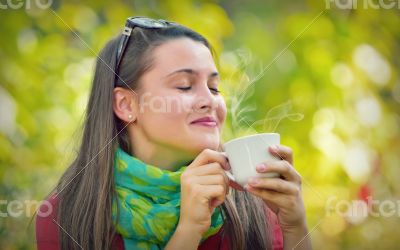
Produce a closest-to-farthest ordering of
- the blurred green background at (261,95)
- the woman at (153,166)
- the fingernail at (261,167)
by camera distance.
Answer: the fingernail at (261,167) < the woman at (153,166) < the blurred green background at (261,95)

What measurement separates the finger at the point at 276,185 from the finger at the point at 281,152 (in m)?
0.03

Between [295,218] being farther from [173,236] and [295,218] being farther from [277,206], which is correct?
[173,236]

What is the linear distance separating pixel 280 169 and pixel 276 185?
1.0 inches

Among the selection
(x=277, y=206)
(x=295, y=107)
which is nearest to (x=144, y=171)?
(x=277, y=206)

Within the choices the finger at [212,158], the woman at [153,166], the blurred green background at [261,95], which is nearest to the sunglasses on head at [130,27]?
the woman at [153,166]

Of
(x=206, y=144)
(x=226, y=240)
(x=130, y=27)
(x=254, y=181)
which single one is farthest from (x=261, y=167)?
(x=130, y=27)

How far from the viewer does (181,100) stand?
3.03ft

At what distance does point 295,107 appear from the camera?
3.71ft

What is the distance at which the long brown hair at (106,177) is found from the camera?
3.14 ft

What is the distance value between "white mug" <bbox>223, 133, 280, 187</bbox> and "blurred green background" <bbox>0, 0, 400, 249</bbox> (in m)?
0.31

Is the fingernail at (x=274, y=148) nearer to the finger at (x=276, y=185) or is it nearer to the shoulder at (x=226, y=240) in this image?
the finger at (x=276, y=185)

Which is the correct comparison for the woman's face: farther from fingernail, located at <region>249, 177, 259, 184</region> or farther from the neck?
fingernail, located at <region>249, 177, 259, 184</region>

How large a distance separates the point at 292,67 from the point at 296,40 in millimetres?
55

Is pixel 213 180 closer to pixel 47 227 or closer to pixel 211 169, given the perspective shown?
pixel 211 169
